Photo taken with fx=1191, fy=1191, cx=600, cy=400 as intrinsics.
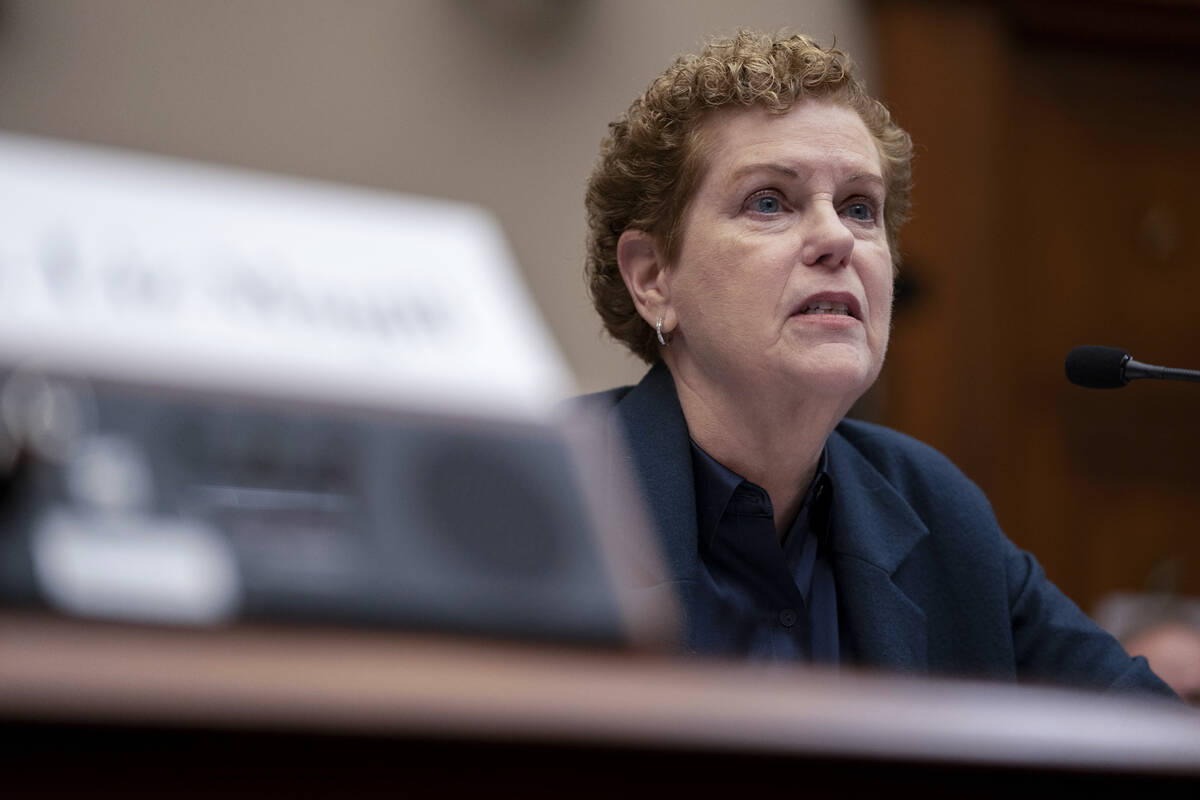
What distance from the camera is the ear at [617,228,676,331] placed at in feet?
4.70

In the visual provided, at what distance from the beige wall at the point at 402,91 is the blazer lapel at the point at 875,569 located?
1077mm

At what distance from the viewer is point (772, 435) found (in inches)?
50.8

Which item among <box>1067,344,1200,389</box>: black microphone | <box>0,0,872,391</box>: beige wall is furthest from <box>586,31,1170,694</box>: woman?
<box>0,0,872,391</box>: beige wall

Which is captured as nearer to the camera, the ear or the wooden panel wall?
the ear

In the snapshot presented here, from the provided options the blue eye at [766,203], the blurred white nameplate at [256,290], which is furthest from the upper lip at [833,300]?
the blurred white nameplate at [256,290]

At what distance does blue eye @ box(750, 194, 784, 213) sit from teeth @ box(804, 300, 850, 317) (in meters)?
0.13

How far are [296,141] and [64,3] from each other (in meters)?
0.49

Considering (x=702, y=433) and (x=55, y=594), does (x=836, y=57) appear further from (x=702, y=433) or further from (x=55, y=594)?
(x=55, y=594)

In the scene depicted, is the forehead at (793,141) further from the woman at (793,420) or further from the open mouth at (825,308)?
the open mouth at (825,308)

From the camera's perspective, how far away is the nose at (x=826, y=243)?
4.19 feet

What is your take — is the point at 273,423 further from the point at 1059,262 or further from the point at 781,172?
the point at 1059,262

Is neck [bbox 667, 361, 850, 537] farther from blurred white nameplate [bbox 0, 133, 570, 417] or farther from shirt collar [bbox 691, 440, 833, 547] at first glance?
blurred white nameplate [bbox 0, 133, 570, 417]

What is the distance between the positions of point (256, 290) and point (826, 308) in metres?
0.92

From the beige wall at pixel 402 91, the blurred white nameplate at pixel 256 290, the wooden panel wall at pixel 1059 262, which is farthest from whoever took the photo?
the wooden panel wall at pixel 1059 262
